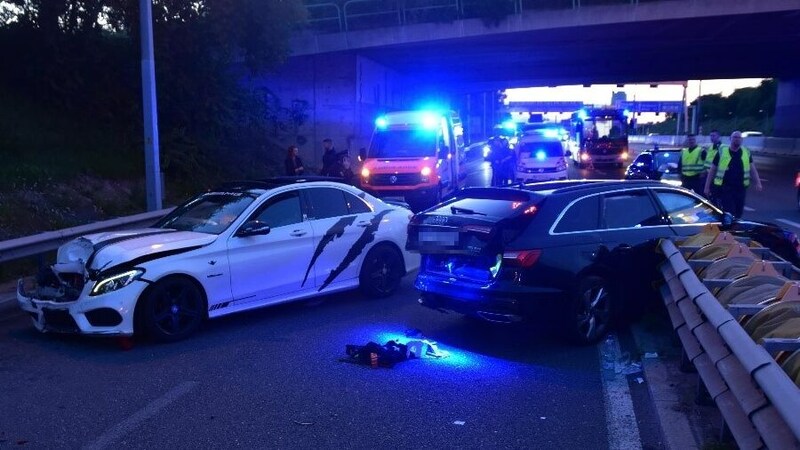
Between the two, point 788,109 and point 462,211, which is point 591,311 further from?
point 788,109

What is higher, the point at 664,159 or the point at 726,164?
the point at 726,164

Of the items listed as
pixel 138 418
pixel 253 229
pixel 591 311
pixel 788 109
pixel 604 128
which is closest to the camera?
pixel 138 418

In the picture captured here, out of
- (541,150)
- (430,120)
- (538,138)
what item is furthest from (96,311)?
(538,138)

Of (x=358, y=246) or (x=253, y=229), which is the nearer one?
(x=253, y=229)

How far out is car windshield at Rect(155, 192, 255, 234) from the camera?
7.62m

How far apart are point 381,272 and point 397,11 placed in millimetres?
19209

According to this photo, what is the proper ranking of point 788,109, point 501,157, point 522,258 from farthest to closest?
1. point 788,109
2. point 501,157
3. point 522,258

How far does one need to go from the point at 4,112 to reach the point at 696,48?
27.1 meters

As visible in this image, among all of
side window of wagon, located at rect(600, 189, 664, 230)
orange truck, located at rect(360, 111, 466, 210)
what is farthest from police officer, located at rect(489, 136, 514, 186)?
side window of wagon, located at rect(600, 189, 664, 230)

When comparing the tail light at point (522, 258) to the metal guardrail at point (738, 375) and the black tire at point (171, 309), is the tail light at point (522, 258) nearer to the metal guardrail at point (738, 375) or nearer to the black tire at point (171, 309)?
the metal guardrail at point (738, 375)

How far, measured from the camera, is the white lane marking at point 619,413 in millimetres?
4648

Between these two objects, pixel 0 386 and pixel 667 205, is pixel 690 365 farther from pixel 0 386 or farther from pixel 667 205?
pixel 0 386

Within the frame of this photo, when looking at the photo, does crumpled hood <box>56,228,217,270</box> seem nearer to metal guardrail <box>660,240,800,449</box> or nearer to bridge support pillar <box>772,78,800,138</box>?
metal guardrail <box>660,240,800,449</box>

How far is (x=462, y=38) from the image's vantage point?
86.7 feet
